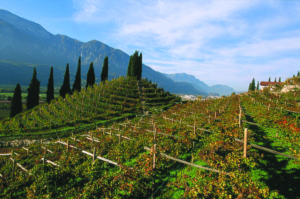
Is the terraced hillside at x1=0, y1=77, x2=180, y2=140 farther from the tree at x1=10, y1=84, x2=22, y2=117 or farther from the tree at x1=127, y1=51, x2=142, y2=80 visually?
the tree at x1=10, y1=84, x2=22, y2=117

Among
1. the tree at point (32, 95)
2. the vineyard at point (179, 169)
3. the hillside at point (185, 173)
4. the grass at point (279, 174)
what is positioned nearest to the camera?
the hillside at point (185, 173)

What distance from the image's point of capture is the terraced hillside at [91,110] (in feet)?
116

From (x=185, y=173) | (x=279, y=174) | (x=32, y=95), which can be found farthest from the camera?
(x=32, y=95)

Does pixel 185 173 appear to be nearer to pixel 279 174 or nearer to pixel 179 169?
pixel 179 169

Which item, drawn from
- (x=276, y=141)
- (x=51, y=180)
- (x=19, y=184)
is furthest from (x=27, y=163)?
(x=276, y=141)

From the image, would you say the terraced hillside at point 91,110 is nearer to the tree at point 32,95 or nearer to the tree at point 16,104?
the tree at point 16,104

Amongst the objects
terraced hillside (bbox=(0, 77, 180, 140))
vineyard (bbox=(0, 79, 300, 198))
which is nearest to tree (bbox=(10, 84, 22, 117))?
terraced hillside (bbox=(0, 77, 180, 140))

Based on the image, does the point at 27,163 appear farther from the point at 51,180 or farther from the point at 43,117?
the point at 43,117

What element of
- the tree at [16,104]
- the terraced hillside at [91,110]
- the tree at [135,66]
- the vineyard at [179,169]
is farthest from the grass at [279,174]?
the tree at [16,104]

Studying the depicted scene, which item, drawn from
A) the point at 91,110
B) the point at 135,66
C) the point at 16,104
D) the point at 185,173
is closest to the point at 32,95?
the point at 16,104

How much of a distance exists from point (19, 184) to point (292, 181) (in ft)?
56.0

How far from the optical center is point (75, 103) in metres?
46.0

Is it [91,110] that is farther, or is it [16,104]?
[16,104]

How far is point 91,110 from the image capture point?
42.2 m
